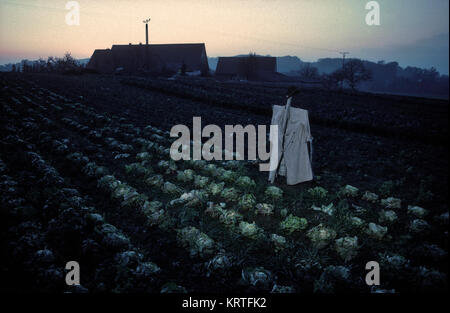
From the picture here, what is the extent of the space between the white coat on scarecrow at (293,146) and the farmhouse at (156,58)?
47625mm

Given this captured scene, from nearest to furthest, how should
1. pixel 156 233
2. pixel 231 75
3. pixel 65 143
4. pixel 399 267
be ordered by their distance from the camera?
1. pixel 399 267
2. pixel 156 233
3. pixel 65 143
4. pixel 231 75

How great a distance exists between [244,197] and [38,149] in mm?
6992

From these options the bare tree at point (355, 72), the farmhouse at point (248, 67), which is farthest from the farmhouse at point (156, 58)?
the bare tree at point (355, 72)

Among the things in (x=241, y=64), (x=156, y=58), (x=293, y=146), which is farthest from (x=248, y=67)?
(x=293, y=146)

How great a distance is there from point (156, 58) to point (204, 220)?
5558 cm

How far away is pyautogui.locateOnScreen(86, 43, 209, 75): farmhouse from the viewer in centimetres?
5169

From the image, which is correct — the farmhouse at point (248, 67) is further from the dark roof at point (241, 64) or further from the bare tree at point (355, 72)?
the bare tree at point (355, 72)

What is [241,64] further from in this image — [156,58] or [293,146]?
[293,146]

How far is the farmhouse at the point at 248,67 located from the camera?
50.1m

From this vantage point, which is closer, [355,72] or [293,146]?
[293,146]

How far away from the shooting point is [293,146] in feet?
21.7

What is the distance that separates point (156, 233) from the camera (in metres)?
4.73
